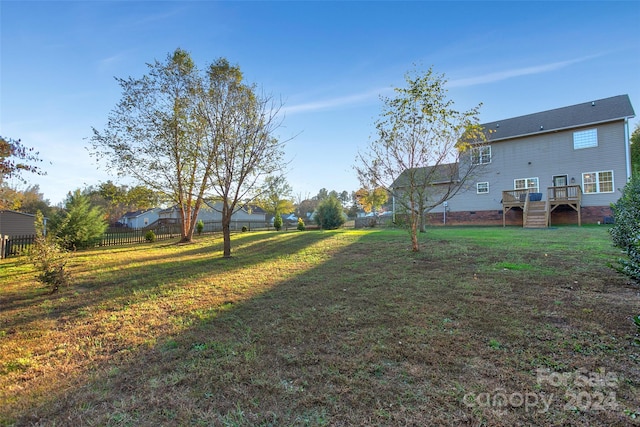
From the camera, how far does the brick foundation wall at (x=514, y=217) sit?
56.5 feet

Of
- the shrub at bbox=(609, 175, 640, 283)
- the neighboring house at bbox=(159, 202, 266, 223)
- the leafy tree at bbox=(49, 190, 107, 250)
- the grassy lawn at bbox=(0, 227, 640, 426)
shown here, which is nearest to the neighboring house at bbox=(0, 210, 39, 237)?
the leafy tree at bbox=(49, 190, 107, 250)

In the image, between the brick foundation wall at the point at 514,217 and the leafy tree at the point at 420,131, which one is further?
the brick foundation wall at the point at 514,217

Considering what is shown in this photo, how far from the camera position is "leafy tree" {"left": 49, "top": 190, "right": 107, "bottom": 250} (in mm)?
13211

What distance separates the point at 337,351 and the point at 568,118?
23.9 metres

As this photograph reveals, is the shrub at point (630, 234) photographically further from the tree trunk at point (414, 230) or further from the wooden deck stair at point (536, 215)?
the wooden deck stair at point (536, 215)

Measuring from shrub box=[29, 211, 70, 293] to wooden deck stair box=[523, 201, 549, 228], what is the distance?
2091cm

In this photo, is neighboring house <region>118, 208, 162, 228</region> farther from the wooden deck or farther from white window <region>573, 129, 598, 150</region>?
white window <region>573, 129, 598, 150</region>

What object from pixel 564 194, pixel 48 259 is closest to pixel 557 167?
pixel 564 194

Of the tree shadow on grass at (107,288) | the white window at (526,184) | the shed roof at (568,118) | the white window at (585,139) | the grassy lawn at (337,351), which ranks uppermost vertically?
the shed roof at (568,118)

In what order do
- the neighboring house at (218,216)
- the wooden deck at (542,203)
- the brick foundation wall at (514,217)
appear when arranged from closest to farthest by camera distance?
the wooden deck at (542,203), the brick foundation wall at (514,217), the neighboring house at (218,216)

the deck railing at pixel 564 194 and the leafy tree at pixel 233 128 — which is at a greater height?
the leafy tree at pixel 233 128

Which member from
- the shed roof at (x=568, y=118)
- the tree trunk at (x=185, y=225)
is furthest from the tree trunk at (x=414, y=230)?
the tree trunk at (x=185, y=225)

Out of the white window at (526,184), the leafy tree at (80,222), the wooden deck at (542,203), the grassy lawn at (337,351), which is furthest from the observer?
the white window at (526,184)

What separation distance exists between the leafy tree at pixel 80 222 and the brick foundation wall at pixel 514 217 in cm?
2290
